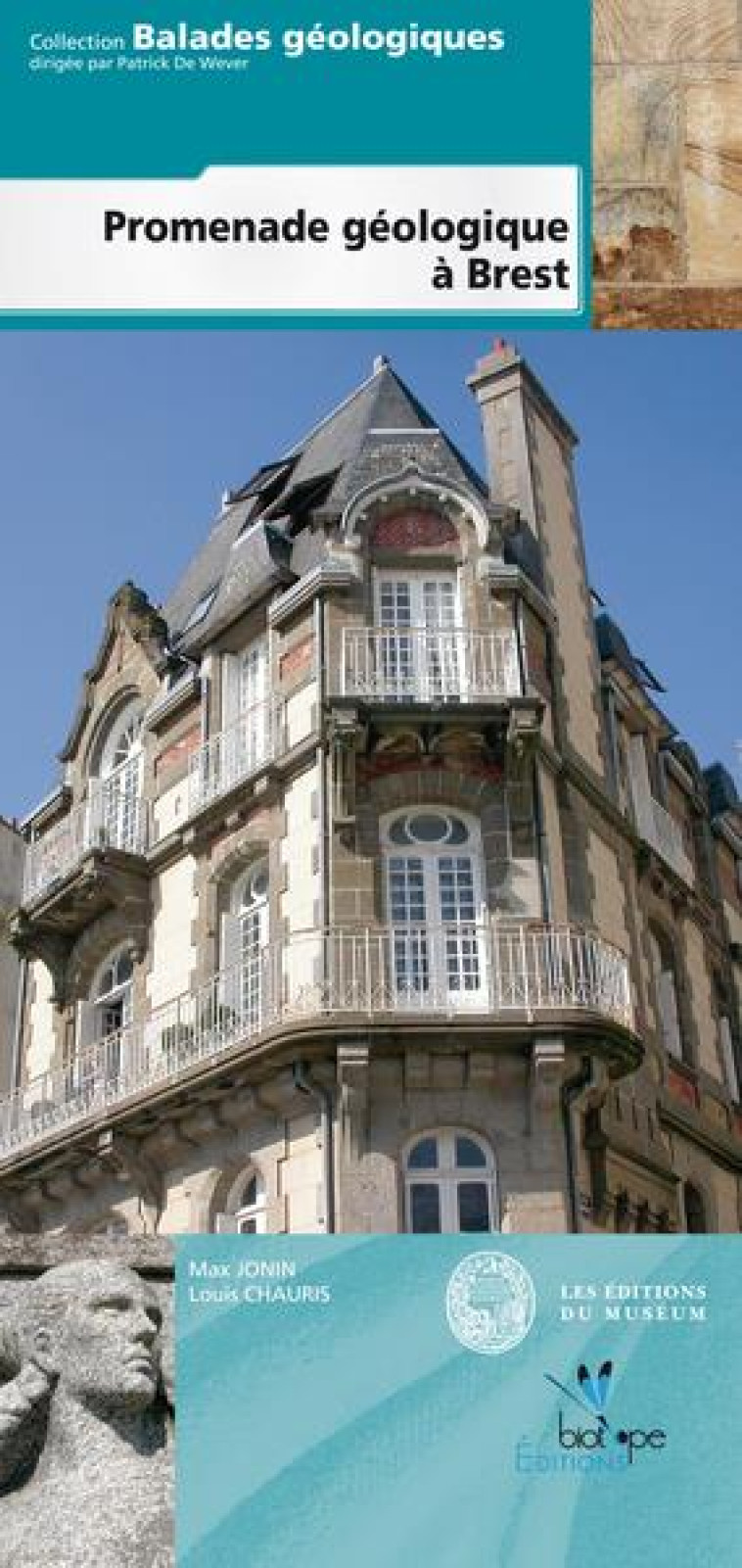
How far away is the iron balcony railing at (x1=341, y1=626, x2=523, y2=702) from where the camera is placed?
16.7m

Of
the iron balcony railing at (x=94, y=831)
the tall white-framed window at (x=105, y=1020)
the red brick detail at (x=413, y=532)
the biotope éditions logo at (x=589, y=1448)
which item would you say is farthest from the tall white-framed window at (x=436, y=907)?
the biotope éditions logo at (x=589, y=1448)

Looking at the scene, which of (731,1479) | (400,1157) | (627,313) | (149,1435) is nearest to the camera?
(731,1479)

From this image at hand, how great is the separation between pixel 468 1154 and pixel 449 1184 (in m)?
0.36

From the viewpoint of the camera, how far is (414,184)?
6273mm

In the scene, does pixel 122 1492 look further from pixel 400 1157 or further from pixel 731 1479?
pixel 400 1157

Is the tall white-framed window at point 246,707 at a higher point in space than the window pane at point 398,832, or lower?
higher

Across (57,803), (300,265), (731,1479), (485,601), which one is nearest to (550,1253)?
(731,1479)

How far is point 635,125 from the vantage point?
22.1 feet

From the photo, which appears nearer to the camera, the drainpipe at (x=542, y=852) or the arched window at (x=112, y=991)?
the drainpipe at (x=542, y=852)

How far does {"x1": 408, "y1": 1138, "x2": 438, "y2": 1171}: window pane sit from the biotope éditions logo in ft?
31.8

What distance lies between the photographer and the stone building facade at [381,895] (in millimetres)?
14625

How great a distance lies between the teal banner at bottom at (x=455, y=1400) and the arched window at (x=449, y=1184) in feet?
30.8

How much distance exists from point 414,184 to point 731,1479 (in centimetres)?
485

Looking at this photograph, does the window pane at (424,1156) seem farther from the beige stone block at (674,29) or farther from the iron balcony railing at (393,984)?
the beige stone block at (674,29)
